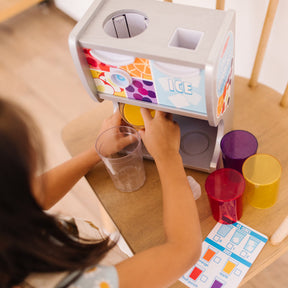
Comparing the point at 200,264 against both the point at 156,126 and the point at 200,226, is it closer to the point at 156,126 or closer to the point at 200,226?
the point at 200,226

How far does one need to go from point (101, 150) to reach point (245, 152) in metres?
0.29

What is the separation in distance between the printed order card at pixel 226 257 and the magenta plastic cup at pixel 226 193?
0.08ft

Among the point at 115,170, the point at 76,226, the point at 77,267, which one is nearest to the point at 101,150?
the point at 115,170

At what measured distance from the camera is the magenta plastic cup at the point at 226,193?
0.67m

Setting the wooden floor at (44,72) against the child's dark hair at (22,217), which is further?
the wooden floor at (44,72)

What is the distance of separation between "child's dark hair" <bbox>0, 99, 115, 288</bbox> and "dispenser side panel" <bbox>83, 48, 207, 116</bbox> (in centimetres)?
19

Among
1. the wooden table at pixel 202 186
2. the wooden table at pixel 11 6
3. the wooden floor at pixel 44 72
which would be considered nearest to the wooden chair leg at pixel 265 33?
the wooden table at pixel 202 186

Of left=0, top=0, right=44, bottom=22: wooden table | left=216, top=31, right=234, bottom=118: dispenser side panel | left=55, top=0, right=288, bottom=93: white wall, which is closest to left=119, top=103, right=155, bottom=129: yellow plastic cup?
left=216, top=31, right=234, bottom=118: dispenser side panel

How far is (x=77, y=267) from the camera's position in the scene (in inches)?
23.3

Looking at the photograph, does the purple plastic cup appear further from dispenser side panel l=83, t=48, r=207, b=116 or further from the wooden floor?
the wooden floor

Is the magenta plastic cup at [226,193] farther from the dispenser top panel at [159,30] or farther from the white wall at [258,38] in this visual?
the white wall at [258,38]

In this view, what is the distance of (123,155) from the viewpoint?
0.81 m

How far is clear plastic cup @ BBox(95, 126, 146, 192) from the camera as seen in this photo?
2.50 feet

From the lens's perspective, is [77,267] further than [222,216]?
No
